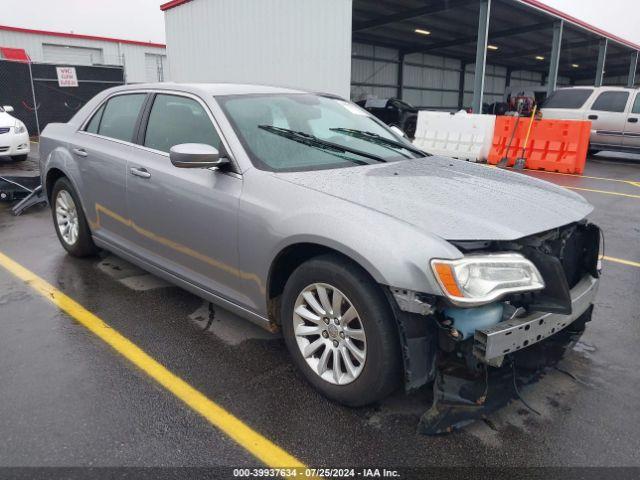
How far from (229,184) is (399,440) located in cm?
→ 169

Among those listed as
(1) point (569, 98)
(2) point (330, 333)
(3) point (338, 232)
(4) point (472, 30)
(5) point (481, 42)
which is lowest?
(2) point (330, 333)

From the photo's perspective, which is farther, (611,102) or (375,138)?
(611,102)

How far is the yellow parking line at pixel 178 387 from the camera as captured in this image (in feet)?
A: 7.82

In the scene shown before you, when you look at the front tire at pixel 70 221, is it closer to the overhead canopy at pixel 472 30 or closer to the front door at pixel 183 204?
the front door at pixel 183 204

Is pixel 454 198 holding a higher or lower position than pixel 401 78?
lower

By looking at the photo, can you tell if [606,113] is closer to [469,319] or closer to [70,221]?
[70,221]

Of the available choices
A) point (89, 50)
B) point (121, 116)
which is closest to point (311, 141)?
point (121, 116)

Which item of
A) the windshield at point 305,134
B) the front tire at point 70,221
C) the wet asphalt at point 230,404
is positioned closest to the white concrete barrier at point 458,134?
the windshield at point 305,134

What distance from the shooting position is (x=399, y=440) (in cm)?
248

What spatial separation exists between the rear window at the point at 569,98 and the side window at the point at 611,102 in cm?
35

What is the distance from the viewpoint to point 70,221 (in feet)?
16.1

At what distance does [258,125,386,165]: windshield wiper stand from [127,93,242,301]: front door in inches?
14.8

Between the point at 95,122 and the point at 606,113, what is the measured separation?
12713mm

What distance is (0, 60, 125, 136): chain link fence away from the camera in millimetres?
15992
